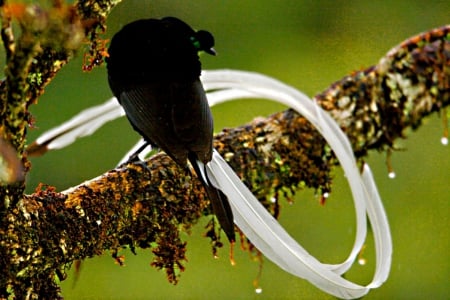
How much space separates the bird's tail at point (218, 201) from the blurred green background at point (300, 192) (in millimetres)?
2104

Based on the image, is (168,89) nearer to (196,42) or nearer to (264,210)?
(196,42)

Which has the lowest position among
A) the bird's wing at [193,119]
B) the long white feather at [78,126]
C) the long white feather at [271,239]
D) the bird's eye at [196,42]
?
the long white feather at [271,239]

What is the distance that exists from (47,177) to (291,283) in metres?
1.36

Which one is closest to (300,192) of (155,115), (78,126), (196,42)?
(78,126)

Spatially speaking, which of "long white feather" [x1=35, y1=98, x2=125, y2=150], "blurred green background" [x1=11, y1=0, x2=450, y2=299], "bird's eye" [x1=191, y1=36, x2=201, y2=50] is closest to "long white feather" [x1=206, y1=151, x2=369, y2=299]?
"bird's eye" [x1=191, y1=36, x2=201, y2=50]

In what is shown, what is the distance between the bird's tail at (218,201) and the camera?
7.32 ft

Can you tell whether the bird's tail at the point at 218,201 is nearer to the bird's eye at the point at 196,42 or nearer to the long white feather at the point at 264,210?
the long white feather at the point at 264,210

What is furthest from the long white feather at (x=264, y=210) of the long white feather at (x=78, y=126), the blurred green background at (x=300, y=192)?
the blurred green background at (x=300, y=192)

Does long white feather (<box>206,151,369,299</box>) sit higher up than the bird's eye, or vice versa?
the bird's eye

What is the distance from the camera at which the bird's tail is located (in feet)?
7.32

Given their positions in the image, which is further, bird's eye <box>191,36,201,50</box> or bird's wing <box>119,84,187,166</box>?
bird's eye <box>191,36,201,50</box>

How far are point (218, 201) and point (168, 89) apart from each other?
1.13 feet

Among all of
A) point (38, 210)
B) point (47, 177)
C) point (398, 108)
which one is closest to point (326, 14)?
point (47, 177)

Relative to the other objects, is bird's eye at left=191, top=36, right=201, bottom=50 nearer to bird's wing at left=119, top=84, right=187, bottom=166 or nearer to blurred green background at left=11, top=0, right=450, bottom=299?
bird's wing at left=119, top=84, right=187, bottom=166
